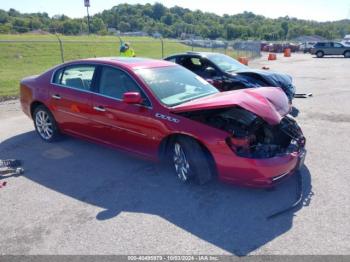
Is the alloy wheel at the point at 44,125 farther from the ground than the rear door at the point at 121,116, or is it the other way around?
the rear door at the point at 121,116

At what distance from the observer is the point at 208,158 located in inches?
162

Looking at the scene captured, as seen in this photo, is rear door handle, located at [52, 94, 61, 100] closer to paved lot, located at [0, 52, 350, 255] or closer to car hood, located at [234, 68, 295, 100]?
paved lot, located at [0, 52, 350, 255]

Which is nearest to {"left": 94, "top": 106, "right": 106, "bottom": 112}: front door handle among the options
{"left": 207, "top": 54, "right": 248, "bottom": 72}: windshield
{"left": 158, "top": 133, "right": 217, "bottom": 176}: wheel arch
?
{"left": 158, "top": 133, "right": 217, "bottom": 176}: wheel arch

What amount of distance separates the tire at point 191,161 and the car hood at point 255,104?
42cm

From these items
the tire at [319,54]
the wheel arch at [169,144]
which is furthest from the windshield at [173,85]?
the tire at [319,54]

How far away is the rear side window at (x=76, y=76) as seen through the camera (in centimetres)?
530

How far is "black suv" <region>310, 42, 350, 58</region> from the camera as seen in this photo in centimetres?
3506

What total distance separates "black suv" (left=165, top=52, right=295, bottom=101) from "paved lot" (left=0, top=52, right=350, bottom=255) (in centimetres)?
343

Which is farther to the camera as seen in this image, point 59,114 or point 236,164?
point 59,114

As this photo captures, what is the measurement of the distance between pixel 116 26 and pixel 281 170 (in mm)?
112088

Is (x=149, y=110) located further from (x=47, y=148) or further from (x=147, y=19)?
(x=147, y=19)

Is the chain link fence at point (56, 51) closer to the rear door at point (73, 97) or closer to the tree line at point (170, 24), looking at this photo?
the rear door at point (73, 97)

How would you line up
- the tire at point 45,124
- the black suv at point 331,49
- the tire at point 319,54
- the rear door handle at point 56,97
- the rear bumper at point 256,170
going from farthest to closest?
1. the tire at point 319,54
2. the black suv at point 331,49
3. the tire at point 45,124
4. the rear door handle at point 56,97
5. the rear bumper at point 256,170

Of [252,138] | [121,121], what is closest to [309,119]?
[252,138]
